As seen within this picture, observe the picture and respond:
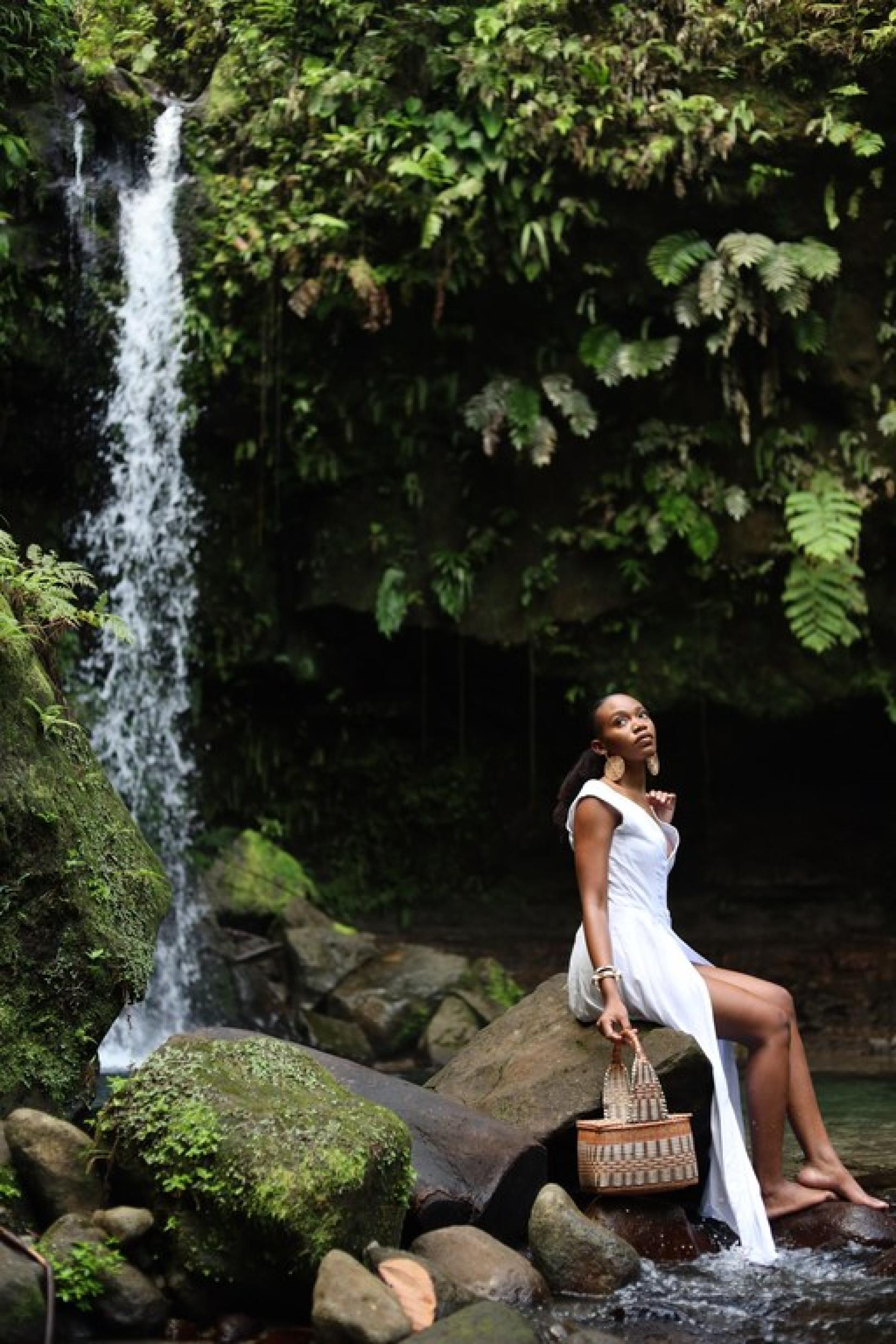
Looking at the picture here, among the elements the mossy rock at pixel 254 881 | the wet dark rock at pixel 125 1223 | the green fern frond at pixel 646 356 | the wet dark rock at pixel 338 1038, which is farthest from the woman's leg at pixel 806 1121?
the green fern frond at pixel 646 356

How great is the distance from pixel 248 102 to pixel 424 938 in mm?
8488

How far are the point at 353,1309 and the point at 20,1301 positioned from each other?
907 millimetres

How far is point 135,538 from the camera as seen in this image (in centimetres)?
1270

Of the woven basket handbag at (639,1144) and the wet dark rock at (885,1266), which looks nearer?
the wet dark rock at (885,1266)

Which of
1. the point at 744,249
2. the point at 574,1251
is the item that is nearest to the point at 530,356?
the point at 744,249

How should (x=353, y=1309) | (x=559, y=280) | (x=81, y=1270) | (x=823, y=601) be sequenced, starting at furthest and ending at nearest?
(x=559, y=280) → (x=823, y=601) → (x=81, y=1270) → (x=353, y=1309)

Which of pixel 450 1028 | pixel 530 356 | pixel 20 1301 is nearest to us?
pixel 20 1301

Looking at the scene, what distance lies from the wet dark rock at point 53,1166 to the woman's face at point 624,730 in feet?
8.18

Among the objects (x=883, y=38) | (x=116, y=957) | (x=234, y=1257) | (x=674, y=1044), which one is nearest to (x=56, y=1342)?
(x=234, y=1257)

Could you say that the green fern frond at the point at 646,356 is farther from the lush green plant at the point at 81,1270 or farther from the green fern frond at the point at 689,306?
the lush green plant at the point at 81,1270

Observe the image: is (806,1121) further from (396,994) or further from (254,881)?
(254,881)

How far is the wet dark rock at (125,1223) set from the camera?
163 inches

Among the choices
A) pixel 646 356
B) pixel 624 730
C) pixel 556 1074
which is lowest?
pixel 556 1074

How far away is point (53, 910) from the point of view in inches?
210
